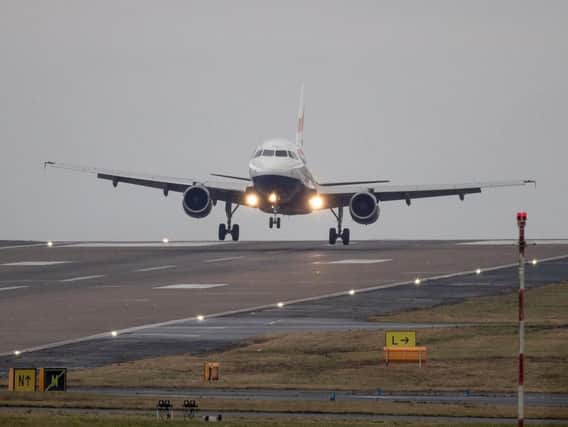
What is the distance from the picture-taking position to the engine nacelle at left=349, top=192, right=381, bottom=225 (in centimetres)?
9550

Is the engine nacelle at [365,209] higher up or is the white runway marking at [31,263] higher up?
the engine nacelle at [365,209]

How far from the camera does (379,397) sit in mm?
34125

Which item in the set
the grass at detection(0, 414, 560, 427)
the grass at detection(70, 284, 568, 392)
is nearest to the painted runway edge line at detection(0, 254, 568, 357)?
the grass at detection(70, 284, 568, 392)

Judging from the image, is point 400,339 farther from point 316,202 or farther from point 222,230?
point 222,230

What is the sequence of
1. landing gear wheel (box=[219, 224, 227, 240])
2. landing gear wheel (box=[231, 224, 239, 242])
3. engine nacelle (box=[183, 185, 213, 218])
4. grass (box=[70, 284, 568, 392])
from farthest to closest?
landing gear wheel (box=[231, 224, 239, 242])
landing gear wheel (box=[219, 224, 227, 240])
engine nacelle (box=[183, 185, 213, 218])
grass (box=[70, 284, 568, 392])

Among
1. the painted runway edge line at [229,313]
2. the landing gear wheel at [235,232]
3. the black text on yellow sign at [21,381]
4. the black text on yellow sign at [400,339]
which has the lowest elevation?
the black text on yellow sign at [21,381]

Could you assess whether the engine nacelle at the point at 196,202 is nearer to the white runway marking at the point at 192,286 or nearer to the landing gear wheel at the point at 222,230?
the landing gear wheel at the point at 222,230

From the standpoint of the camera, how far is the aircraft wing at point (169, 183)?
320 ft

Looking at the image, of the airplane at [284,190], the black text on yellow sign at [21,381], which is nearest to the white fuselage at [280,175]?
the airplane at [284,190]

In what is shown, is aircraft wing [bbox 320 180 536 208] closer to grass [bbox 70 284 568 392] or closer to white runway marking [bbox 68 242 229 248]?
white runway marking [bbox 68 242 229 248]

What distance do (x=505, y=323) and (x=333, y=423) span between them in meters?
22.2

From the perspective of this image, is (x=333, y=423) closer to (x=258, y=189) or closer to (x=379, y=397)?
(x=379, y=397)

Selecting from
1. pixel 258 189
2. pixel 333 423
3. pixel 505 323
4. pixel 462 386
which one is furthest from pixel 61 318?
pixel 258 189

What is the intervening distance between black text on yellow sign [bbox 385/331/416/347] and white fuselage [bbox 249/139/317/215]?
154 feet
